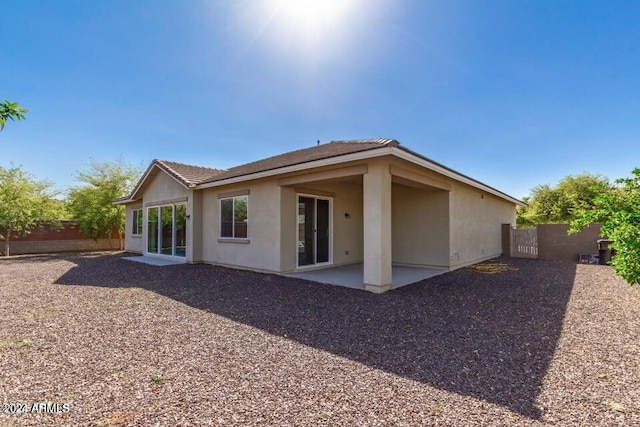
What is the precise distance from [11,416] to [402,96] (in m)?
12.8

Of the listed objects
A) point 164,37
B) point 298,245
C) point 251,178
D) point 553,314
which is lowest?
point 553,314

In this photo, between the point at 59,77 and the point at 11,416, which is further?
the point at 59,77

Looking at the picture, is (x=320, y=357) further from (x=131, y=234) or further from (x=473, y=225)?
(x=131, y=234)

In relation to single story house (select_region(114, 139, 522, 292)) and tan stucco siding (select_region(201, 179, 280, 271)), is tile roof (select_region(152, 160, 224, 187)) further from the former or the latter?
tan stucco siding (select_region(201, 179, 280, 271))

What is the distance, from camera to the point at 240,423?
8.05 feet

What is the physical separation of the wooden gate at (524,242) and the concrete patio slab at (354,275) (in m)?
7.56

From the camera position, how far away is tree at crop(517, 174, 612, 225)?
80.1 ft

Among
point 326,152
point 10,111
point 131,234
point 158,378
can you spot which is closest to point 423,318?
point 158,378

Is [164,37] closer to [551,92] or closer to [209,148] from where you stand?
[209,148]

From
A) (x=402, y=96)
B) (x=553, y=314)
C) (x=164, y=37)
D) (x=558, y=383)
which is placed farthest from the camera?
(x=402, y=96)

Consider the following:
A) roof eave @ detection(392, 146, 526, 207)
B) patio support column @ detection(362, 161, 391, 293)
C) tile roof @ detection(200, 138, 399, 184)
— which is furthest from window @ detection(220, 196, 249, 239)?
roof eave @ detection(392, 146, 526, 207)

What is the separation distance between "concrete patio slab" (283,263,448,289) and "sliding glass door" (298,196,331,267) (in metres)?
0.48

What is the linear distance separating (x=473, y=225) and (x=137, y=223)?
16810 mm

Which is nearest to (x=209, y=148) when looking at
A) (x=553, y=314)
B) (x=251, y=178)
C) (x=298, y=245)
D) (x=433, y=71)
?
(x=251, y=178)
